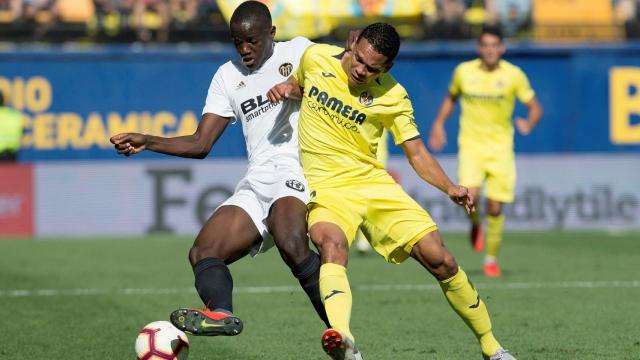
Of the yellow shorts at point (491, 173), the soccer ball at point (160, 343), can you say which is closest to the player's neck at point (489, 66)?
the yellow shorts at point (491, 173)

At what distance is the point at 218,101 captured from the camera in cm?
735

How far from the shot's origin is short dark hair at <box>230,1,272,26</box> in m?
7.10

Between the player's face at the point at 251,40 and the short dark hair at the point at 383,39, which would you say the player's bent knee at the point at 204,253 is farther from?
the short dark hair at the point at 383,39

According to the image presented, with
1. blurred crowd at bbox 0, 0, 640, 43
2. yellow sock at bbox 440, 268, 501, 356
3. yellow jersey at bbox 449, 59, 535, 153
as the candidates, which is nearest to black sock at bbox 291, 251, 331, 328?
yellow sock at bbox 440, 268, 501, 356

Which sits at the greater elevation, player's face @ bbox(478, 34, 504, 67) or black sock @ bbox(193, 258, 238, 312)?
player's face @ bbox(478, 34, 504, 67)

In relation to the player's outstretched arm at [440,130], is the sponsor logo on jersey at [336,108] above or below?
above

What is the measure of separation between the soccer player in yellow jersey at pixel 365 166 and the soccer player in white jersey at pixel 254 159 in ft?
0.50

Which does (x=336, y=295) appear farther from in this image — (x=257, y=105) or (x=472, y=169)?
(x=472, y=169)

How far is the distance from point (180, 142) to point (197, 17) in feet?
44.7

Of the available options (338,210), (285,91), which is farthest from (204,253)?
(285,91)

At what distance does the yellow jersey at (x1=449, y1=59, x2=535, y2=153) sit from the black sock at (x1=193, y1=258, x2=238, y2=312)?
6.42 metres

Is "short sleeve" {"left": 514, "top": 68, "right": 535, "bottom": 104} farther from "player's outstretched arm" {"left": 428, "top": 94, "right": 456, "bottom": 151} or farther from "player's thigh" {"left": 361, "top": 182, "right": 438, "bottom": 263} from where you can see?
"player's thigh" {"left": 361, "top": 182, "right": 438, "bottom": 263}

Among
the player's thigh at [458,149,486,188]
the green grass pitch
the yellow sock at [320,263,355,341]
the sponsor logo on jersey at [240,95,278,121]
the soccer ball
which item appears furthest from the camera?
the player's thigh at [458,149,486,188]

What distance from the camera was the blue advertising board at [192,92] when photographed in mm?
19438
